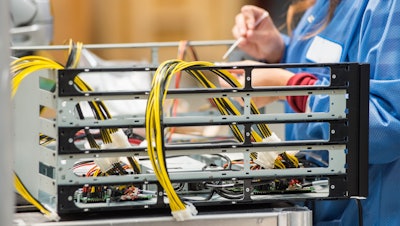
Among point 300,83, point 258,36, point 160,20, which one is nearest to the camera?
point 300,83

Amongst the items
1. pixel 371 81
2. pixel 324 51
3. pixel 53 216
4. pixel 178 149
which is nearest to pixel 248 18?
pixel 324 51

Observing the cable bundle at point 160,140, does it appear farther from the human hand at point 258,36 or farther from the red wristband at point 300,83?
the human hand at point 258,36

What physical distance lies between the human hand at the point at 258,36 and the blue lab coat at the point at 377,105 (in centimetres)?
36

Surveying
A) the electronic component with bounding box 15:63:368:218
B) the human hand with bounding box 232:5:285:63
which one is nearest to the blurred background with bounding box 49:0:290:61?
the human hand with bounding box 232:5:285:63

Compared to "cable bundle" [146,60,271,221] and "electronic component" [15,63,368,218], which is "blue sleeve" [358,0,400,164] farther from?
"cable bundle" [146,60,271,221]

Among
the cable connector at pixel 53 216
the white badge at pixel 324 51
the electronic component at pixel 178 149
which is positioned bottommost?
the cable connector at pixel 53 216

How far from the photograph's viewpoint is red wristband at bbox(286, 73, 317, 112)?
1.58 metres

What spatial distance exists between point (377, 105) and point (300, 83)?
0.68 feet

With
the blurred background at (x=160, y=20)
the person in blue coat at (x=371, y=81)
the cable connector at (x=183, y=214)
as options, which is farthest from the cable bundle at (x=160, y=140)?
the blurred background at (x=160, y=20)

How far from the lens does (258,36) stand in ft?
6.44

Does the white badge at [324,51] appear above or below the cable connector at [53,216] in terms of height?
above

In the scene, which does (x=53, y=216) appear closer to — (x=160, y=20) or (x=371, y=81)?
(x=371, y=81)

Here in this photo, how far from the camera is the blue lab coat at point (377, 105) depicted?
1.40 metres

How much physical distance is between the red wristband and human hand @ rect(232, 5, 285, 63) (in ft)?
1.15
